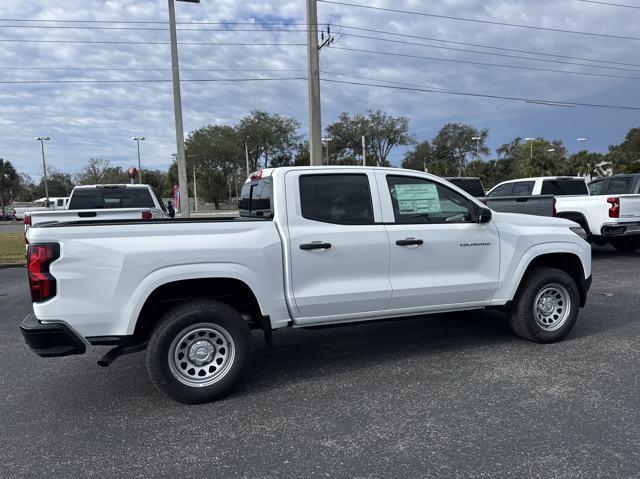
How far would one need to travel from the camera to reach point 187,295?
13.3 ft

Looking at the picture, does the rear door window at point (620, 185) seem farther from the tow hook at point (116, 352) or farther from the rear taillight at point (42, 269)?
the rear taillight at point (42, 269)

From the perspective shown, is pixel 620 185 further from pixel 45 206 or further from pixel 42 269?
pixel 45 206

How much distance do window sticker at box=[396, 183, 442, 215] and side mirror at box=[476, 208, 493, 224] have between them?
0.37m

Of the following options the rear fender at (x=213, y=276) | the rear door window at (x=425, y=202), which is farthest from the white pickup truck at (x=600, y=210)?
the rear fender at (x=213, y=276)

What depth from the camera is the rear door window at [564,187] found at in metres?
12.6

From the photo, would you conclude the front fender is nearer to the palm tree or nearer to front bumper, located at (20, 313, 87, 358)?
front bumper, located at (20, 313, 87, 358)

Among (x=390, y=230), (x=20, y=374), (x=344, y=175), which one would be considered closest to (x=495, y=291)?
(x=390, y=230)

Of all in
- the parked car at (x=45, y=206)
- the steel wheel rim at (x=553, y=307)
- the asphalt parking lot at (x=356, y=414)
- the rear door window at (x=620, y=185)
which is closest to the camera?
the asphalt parking lot at (x=356, y=414)

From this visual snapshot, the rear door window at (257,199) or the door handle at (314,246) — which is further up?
the rear door window at (257,199)

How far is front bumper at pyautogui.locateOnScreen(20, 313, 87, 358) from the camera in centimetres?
350

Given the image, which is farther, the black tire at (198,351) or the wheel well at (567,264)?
the wheel well at (567,264)

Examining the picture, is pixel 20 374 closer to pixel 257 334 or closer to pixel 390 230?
pixel 257 334

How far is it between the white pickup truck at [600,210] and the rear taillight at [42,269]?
10.5 metres

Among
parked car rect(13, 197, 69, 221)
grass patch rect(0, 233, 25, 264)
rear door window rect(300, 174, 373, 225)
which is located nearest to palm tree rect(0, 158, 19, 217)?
parked car rect(13, 197, 69, 221)
